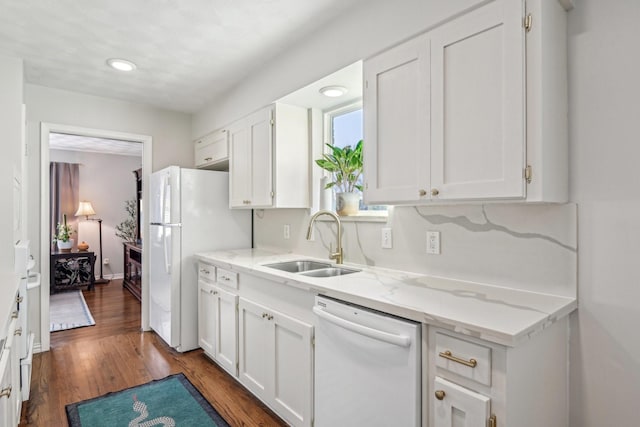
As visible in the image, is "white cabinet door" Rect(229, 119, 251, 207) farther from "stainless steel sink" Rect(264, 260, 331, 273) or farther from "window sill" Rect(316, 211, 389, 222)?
"window sill" Rect(316, 211, 389, 222)

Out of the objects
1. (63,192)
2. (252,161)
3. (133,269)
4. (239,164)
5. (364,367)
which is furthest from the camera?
(63,192)

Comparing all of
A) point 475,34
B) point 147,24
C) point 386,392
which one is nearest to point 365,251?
point 386,392

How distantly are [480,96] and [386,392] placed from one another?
120 centimetres

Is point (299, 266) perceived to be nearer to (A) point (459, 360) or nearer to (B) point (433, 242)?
(B) point (433, 242)

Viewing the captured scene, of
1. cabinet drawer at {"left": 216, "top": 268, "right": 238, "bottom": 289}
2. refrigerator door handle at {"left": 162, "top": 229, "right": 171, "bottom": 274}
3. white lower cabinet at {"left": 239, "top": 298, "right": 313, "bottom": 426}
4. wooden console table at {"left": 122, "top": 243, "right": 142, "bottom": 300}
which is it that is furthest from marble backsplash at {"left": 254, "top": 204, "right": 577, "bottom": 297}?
wooden console table at {"left": 122, "top": 243, "right": 142, "bottom": 300}

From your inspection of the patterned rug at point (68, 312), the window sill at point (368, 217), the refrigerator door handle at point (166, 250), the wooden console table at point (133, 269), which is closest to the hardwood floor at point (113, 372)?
the patterned rug at point (68, 312)

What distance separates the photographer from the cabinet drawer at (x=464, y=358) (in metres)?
1.11

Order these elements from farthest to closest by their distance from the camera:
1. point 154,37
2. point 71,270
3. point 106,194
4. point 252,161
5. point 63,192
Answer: point 106,194, point 63,192, point 71,270, point 252,161, point 154,37

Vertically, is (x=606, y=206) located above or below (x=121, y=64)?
below

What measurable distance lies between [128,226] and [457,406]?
641 centimetres

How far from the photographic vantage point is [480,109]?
141 centimetres

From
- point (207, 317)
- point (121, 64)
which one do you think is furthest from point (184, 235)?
point (121, 64)

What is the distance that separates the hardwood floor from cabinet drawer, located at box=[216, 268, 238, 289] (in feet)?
→ 2.25

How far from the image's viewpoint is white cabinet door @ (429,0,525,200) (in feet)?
4.30
